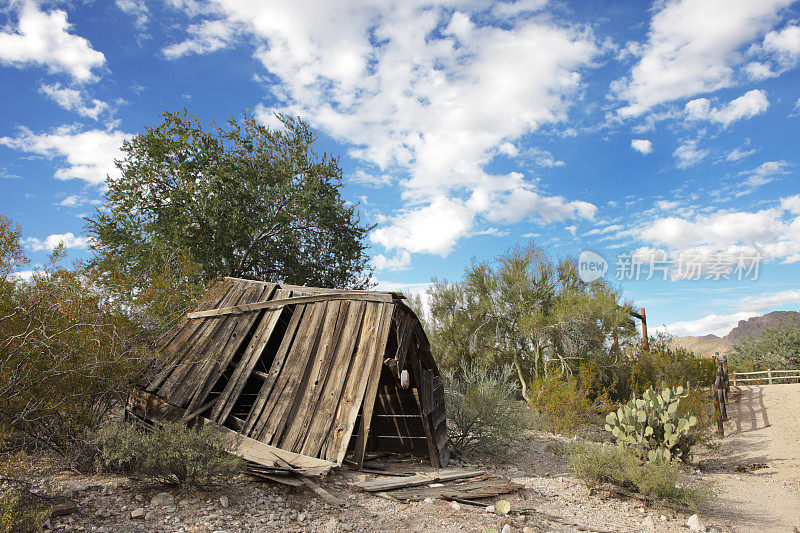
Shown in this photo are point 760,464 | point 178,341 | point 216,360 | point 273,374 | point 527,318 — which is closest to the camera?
point 273,374

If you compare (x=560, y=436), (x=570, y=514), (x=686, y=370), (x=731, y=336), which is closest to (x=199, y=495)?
(x=570, y=514)

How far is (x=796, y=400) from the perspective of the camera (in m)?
16.0

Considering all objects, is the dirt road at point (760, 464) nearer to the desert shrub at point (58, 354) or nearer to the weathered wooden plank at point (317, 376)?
the weathered wooden plank at point (317, 376)

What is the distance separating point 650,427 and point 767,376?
17.4 metres

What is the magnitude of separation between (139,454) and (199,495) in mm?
901

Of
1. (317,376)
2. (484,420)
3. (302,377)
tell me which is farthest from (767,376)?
(302,377)

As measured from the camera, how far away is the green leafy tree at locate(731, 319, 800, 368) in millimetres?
25156

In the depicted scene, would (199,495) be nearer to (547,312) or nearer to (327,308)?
(327,308)

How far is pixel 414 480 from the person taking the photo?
6941mm

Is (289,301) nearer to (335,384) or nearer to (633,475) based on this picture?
(335,384)

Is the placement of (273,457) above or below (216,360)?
below

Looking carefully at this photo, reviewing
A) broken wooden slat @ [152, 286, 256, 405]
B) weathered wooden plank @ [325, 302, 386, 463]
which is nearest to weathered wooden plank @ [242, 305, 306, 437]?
weathered wooden plank @ [325, 302, 386, 463]

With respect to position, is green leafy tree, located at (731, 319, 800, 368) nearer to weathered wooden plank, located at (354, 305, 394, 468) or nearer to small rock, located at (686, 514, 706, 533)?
small rock, located at (686, 514, 706, 533)

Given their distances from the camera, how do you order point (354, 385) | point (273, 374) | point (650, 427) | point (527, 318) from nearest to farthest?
point (354, 385) → point (273, 374) → point (650, 427) → point (527, 318)
